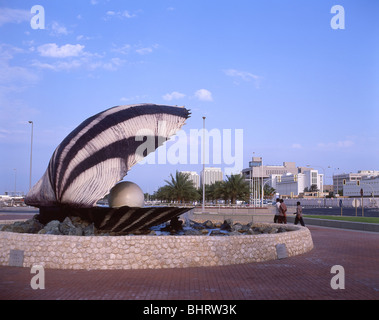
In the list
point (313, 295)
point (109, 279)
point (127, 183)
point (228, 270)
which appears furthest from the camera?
point (127, 183)

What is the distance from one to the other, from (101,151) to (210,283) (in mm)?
5521

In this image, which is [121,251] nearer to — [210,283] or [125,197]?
[210,283]

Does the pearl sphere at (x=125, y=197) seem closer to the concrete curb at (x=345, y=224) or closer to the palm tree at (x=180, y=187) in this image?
the concrete curb at (x=345, y=224)

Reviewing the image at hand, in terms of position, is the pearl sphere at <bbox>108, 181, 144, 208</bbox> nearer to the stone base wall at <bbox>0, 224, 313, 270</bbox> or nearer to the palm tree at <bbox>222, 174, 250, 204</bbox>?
the stone base wall at <bbox>0, 224, 313, 270</bbox>

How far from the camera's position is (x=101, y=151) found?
40.7 feet

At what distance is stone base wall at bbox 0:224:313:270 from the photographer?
34.4 ft

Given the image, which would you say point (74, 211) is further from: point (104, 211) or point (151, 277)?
point (151, 277)

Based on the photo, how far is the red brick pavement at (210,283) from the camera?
7730 mm

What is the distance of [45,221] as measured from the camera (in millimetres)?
14719

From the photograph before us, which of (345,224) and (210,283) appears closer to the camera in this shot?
(210,283)

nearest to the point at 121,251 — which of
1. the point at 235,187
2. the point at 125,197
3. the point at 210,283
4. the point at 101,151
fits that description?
the point at 210,283
